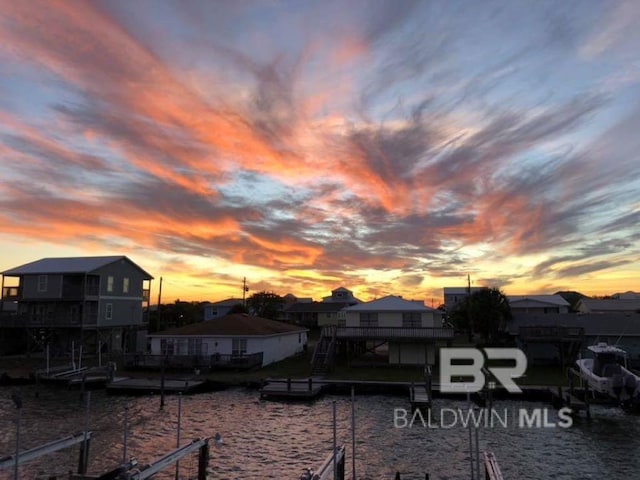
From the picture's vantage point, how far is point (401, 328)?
4584 cm

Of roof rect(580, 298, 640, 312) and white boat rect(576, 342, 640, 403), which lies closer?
Answer: white boat rect(576, 342, 640, 403)

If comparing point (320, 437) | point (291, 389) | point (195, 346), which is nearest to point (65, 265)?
point (195, 346)

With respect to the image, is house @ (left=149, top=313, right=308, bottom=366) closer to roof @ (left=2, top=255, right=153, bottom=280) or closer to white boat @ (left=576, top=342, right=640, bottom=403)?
roof @ (left=2, top=255, right=153, bottom=280)

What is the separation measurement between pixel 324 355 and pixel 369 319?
710cm

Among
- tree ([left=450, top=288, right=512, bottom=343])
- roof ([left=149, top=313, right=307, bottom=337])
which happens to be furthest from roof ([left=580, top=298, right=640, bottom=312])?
roof ([left=149, top=313, right=307, bottom=337])

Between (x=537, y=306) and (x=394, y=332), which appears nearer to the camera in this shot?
(x=394, y=332)

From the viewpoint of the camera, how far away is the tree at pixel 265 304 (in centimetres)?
9981

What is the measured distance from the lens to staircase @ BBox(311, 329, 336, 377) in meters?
41.7

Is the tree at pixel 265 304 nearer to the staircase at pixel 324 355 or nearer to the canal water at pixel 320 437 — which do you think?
the staircase at pixel 324 355

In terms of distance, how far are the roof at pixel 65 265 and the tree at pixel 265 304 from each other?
43.7 m

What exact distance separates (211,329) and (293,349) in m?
13.0

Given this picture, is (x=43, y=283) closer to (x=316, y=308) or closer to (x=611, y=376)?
(x=611, y=376)

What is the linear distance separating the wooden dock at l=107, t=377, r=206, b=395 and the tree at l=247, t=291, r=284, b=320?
6076 centimetres

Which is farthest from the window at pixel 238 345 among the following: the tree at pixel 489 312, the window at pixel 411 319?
the tree at pixel 489 312
